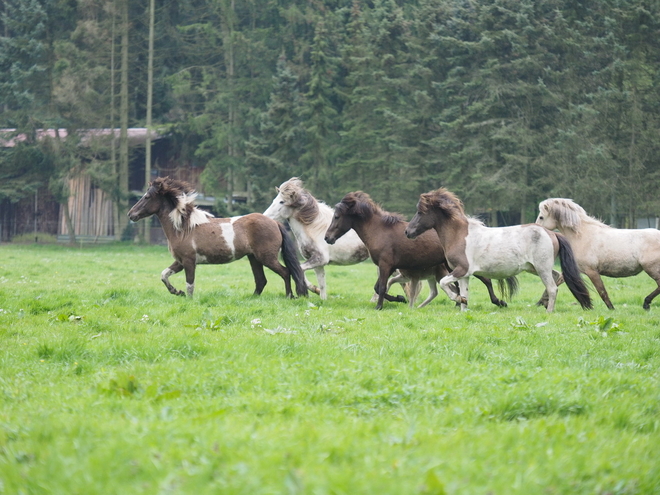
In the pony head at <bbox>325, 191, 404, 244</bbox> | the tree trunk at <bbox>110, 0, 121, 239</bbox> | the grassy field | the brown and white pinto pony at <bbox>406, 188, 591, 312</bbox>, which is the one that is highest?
the tree trunk at <bbox>110, 0, 121, 239</bbox>

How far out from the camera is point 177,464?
11.5 feet

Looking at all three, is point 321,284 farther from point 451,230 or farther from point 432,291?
point 451,230

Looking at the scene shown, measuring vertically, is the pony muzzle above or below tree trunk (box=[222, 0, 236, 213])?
below

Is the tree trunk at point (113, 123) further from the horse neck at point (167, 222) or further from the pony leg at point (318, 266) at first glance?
the pony leg at point (318, 266)

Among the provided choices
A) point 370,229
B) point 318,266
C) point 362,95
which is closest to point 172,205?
point 318,266

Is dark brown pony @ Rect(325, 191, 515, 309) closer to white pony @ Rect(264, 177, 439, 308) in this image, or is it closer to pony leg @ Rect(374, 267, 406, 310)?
pony leg @ Rect(374, 267, 406, 310)

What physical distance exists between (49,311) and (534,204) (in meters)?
25.7

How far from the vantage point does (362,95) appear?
37.3 metres

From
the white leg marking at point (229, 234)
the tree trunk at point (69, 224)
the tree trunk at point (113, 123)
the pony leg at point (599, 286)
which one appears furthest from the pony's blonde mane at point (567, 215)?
the tree trunk at point (69, 224)

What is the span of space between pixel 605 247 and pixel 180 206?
7.60 metres

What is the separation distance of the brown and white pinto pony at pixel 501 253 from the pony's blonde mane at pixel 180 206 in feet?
13.6

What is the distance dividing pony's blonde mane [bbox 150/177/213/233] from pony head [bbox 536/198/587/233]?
6265mm

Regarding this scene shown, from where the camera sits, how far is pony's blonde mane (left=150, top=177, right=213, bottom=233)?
12547 millimetres

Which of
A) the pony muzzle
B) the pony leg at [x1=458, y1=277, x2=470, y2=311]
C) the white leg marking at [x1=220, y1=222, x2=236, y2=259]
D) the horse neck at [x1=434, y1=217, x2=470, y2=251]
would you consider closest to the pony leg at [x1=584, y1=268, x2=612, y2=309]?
the horse neck at [x1=434, y1=217, x2=470, y2=251]
